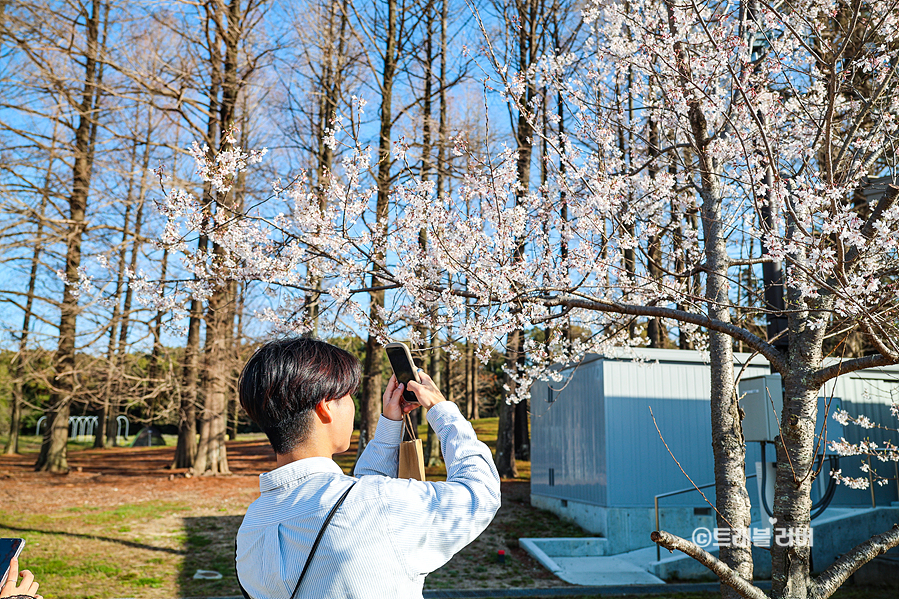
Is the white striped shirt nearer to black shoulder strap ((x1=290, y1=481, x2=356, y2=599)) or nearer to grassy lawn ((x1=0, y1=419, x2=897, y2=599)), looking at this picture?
black shoulder strap ((x1=290, y1=481, x2=356, y2=599))

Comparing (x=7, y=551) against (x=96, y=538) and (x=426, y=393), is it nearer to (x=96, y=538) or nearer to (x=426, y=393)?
(x=426, y=393)

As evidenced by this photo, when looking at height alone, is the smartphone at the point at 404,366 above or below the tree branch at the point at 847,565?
above

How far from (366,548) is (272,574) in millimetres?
223

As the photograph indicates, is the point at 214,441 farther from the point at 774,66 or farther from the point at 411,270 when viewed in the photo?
the point at 774,66

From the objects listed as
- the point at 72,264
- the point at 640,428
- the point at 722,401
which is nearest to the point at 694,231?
the point at 722,401

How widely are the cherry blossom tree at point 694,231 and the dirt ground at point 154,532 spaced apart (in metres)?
3.96

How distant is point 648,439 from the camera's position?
11680mm

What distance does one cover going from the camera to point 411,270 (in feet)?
19.6

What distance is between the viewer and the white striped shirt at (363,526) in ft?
4.43

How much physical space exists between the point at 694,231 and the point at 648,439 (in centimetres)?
558

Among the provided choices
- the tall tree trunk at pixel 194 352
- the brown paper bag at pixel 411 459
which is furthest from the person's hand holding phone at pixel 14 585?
the tall tree trunk at pixel 194 352

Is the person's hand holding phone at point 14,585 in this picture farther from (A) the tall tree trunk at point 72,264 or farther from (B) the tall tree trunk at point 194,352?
(A) the tall tree trunk at point 72,264

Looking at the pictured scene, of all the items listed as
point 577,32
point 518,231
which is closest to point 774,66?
point 518,231

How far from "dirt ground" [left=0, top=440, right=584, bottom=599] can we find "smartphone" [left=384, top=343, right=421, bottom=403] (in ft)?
24.5
